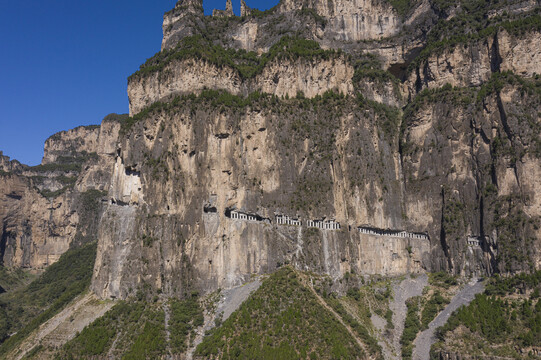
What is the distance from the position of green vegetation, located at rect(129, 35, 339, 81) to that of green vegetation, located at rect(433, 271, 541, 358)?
1818 inches

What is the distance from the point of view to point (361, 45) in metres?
104

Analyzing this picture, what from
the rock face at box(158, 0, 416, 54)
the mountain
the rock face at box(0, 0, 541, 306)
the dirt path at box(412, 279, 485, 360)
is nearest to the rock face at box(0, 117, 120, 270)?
the mountain

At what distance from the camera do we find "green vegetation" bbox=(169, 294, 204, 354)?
67.6 metres

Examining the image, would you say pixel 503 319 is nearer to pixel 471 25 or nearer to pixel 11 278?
pixel 471 25

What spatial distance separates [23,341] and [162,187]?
31.6 meters

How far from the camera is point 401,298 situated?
7756 cm

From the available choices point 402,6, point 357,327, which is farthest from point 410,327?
point 402,6

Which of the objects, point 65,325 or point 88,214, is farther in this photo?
point 88,214

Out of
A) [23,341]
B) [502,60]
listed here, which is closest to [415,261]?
[502,60]

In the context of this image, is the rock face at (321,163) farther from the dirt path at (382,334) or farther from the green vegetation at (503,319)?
the dirt path at (382,334)

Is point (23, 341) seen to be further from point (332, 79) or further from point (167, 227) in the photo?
point (332, 79)

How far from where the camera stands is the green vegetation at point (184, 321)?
6762cm

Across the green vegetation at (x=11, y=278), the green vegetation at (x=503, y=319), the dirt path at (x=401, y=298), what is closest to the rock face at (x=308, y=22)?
the dirt path at (x=401, y=298)

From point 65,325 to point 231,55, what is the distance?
53.6 m
